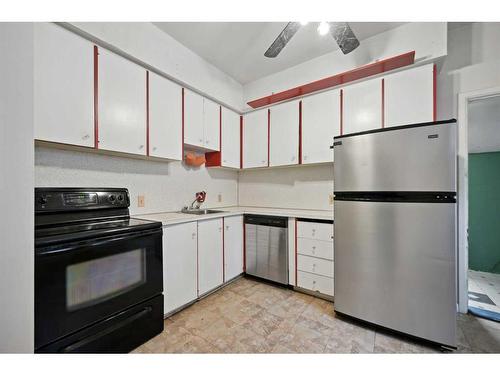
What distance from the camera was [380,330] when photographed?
1.64 m

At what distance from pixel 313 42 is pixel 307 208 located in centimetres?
193

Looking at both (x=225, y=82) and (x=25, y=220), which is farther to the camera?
(x=225, y=82)

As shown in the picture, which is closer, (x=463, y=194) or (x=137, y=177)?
(x=463, y=194)

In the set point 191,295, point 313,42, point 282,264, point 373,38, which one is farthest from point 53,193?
point 373,38

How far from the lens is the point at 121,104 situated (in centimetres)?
172

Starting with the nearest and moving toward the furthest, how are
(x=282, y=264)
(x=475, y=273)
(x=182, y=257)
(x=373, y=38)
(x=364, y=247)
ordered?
1. (x=364, y=247)
2. (x=182, y=257)
3. (x=373, y=38)
4. (x=282, y=264)
5. (x=475, y=273)

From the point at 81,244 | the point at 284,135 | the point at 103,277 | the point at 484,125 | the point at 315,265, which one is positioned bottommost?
the point at 315,265

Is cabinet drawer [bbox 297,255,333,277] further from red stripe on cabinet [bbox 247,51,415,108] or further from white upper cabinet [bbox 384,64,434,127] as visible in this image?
red stripe on cabinet [bbox 247,51,415,108]

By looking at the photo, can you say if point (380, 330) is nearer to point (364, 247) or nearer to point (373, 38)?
point (364, 247)

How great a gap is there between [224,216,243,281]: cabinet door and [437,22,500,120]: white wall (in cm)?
238

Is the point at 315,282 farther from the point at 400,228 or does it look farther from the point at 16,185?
the point at 16,185

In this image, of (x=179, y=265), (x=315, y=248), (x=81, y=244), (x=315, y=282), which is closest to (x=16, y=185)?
(x=81, y=244)

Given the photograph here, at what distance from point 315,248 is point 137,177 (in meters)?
1.98

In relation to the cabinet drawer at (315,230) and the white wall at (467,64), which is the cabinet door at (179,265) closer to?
the cabinet drawer at (315,230)
